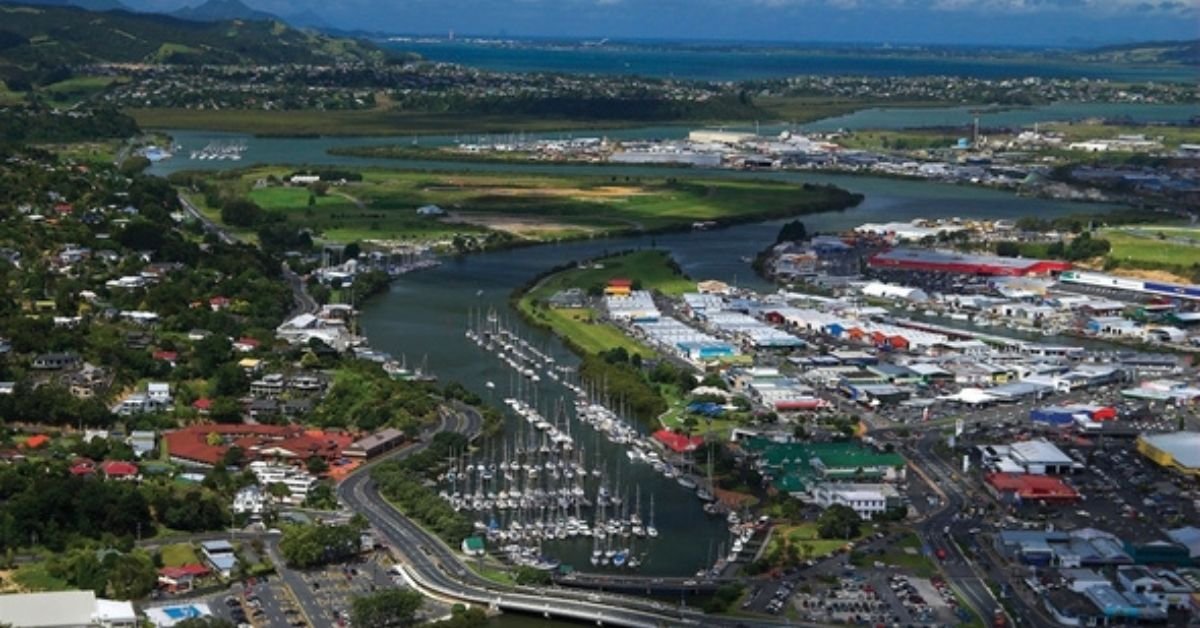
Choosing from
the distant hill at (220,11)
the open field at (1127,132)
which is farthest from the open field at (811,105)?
the distant hill at (220,11)

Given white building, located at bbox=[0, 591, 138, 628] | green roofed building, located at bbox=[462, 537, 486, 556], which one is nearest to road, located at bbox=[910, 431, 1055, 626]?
green roofed building, located at bbox=[462, 537, 486, 556]

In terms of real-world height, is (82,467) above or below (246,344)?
above

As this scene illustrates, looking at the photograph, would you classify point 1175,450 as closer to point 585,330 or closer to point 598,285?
Result: point 585,330

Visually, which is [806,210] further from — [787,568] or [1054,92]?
[1054,92]

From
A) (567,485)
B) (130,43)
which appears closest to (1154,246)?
(567,485)

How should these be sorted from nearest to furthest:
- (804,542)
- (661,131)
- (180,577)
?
(180,577) → (804,542) → (661,131)

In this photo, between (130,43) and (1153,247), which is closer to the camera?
(1153,247)

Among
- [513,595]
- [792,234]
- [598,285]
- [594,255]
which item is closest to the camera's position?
[513,595]
